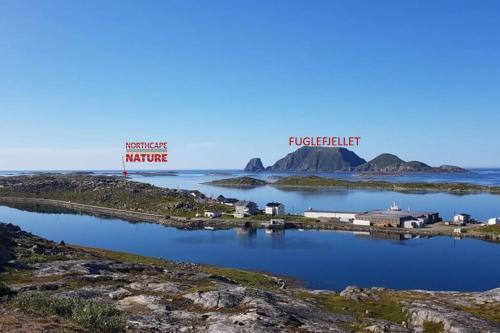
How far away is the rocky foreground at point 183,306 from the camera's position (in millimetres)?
25719

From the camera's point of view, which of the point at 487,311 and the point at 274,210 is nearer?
the point at 487,311

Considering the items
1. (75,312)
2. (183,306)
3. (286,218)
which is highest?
(75,312)

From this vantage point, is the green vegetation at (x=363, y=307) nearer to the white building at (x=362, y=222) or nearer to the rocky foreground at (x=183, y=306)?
the rocky foreground at (x=183, y=306)

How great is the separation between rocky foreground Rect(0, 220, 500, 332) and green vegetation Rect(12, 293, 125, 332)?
0.05 m

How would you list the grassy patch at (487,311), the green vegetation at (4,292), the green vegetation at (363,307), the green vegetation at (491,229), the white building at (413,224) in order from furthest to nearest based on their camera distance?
the white building at (413,224)
the green vegetation at (491,229)
the grassy patch at (487,311)
the green vegetation at (363,307)
the green vegetation at (4,292)

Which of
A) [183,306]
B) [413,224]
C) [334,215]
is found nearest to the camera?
[183,306]

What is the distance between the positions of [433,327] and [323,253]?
70.8 metres

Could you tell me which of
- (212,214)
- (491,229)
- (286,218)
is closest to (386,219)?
(491,229)

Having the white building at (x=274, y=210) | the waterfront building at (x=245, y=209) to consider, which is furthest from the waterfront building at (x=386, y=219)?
the waterfront building at (x=245, y=209)

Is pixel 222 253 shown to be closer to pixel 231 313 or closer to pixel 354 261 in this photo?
pixel 354 261

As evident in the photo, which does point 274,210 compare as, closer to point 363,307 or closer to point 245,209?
point 245,209

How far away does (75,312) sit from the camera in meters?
24.3

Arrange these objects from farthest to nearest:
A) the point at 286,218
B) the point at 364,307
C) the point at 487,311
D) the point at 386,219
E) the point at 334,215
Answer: the point at 334,215, the point at 286,218, the point at 386,219, the point at 487,311, the point at 364,307

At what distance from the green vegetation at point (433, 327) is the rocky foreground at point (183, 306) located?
8cm
